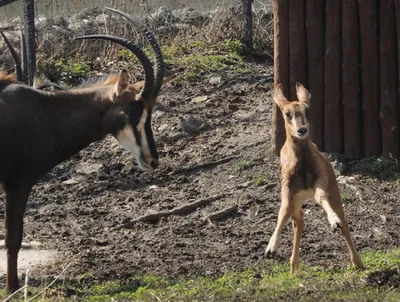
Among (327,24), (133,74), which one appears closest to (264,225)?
(327,24)

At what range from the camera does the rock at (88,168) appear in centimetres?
1270

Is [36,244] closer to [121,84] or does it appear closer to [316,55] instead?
[121,84]

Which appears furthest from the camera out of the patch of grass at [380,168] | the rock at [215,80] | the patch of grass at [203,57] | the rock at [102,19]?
the rock at [102,19]

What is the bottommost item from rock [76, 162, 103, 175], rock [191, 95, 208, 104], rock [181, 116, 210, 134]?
rock [76, 162, 103, 175]

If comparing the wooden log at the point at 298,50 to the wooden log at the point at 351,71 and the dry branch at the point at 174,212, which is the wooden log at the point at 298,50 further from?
the dry branch at the point at 174,212

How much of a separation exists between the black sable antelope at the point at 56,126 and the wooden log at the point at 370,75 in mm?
2948

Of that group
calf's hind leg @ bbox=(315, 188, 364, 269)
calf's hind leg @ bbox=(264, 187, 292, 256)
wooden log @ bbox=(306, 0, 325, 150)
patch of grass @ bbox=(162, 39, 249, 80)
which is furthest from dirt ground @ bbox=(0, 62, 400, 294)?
wooden log @ bbox=(306, 0, 325, 150)

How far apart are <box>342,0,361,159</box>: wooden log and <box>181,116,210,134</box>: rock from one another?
259cm

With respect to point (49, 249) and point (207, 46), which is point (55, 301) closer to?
point (49, 249)

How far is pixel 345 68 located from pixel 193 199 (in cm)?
240

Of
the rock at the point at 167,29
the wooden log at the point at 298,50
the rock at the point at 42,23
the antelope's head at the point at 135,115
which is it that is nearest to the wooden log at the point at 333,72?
the wooden log at the point at 298,50

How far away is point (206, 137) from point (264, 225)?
312 centimetres

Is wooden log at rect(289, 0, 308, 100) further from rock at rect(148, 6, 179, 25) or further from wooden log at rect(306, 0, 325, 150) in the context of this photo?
rock at rect(148, 6, 179, 25)

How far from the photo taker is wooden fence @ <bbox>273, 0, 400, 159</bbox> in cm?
1136
